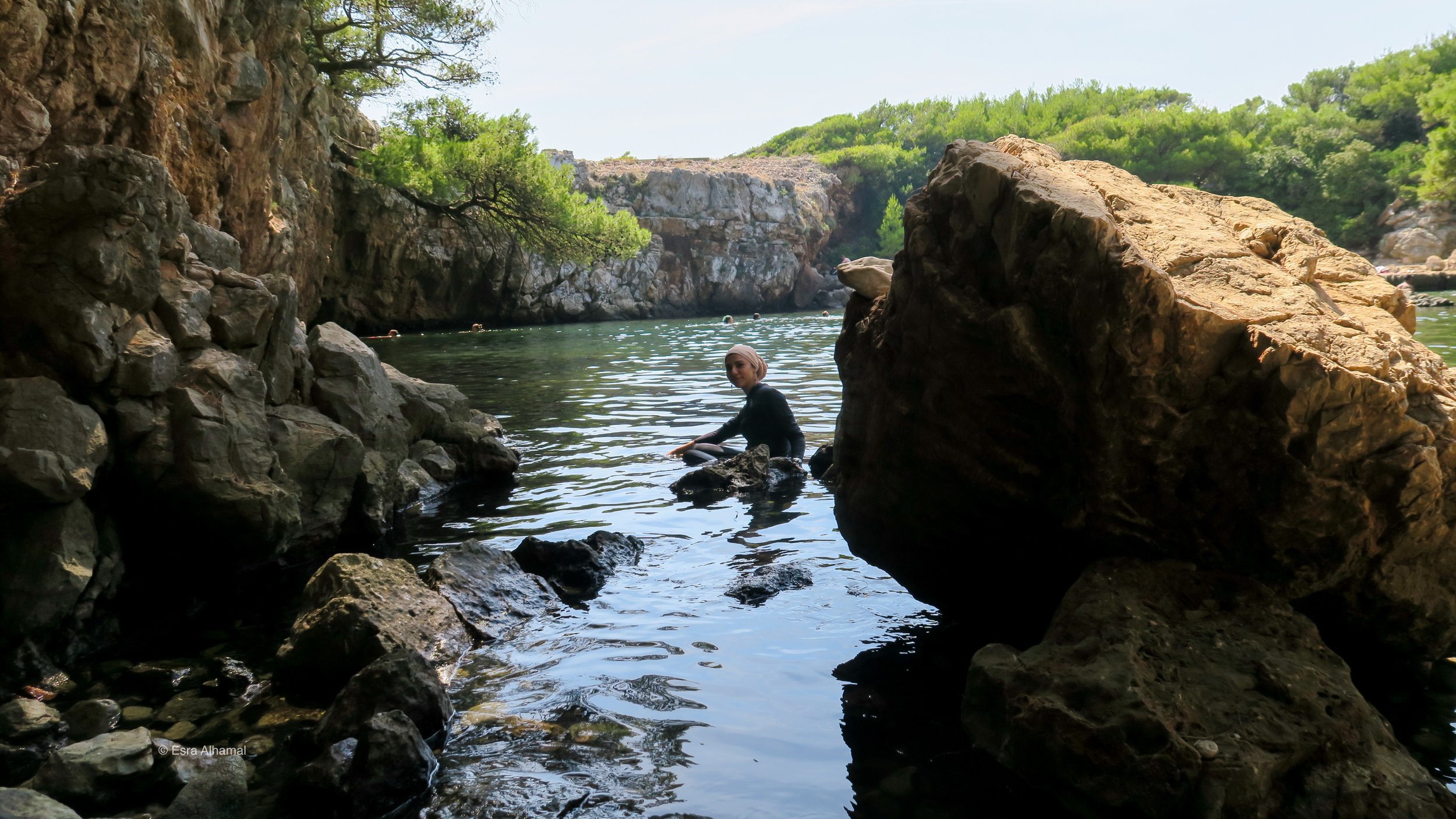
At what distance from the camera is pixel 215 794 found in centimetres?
325

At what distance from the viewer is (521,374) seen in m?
19.7

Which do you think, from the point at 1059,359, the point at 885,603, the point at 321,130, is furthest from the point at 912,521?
the point at 321,130

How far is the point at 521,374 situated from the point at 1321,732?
A: 17.8 m

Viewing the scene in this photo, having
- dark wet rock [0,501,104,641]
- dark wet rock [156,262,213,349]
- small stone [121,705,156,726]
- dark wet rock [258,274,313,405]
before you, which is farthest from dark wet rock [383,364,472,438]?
small stone [121,705,156,726]

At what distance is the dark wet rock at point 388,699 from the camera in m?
3.70

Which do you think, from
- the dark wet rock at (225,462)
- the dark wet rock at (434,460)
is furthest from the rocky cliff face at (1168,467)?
the dark wet rock at (434,460)

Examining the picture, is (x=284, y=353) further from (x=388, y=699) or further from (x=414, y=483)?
(x=388, y=699)

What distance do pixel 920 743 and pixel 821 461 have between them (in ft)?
17.7

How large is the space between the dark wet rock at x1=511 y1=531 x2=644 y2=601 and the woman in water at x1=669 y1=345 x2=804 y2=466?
3.49m

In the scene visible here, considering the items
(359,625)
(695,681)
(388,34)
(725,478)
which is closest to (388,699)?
(359,625)

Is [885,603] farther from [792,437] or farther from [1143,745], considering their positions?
[792,437]

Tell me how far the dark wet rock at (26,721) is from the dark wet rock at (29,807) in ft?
3.05

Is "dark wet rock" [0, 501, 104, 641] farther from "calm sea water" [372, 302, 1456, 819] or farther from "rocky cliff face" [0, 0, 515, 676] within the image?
"calm sea water" [372, 302, 1456, 819]

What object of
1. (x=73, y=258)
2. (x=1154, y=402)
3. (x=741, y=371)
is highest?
(x=73, y=258)
